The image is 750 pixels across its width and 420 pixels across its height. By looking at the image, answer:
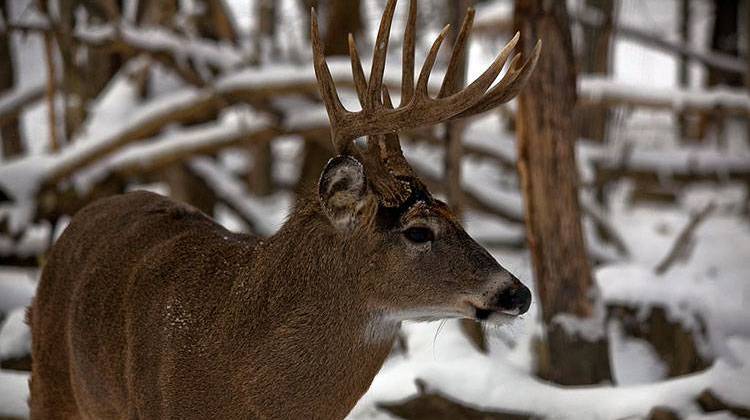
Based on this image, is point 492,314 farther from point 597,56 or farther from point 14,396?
point 597,56

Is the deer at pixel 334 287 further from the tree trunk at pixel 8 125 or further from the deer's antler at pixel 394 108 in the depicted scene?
the tree trunk at pixel 8 125

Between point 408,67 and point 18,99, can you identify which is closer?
point 408,67

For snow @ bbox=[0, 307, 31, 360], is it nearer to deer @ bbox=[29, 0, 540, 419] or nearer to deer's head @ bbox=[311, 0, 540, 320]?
deer @ bbox=[29, 0, 540, 419]

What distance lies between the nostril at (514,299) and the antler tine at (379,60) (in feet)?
2.49

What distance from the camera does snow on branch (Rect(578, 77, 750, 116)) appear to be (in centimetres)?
816

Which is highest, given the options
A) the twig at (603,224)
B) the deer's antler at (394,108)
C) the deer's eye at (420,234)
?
the deer's antler at (394,108)

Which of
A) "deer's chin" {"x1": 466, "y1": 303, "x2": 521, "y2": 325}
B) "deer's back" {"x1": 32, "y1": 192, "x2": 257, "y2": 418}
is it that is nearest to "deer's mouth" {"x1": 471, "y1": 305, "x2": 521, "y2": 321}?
"deer's chin" {"x1": 466, "y1": 303, "x2": 521, "y2": 325}

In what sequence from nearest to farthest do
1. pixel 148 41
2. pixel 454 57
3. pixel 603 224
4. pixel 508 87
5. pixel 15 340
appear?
1. pixel 508 87
2. pixel 454 57
3. pixel 15 340
4. pixel 148 41
5. pixel 603 224

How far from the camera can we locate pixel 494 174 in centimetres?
1342

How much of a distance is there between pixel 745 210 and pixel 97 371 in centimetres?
1058

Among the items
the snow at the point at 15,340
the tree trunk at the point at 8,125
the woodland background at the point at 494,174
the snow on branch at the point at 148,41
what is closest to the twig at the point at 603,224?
the woodland background at the point at 494,174

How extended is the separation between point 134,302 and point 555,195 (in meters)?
2.70

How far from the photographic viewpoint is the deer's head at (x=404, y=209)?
127 inches

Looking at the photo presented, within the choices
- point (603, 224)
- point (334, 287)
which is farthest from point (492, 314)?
point (603, 224)
